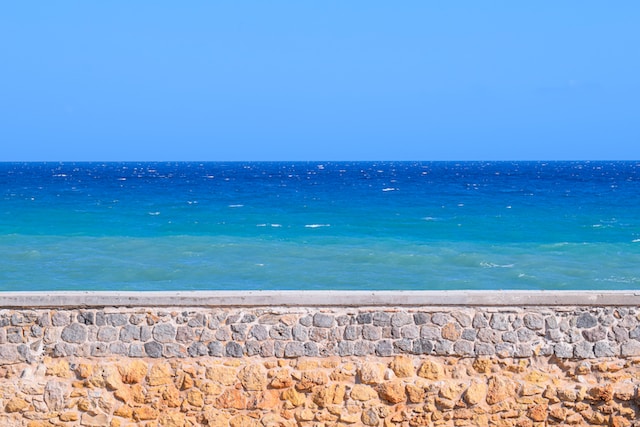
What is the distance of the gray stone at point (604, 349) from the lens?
330 inches

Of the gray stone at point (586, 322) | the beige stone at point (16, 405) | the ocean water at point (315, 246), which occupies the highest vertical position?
the gray stone at point (586, 322)

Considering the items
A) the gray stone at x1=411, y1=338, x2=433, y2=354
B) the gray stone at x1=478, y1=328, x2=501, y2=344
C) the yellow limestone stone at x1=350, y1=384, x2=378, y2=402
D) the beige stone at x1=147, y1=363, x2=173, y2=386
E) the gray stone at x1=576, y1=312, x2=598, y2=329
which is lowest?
the yellow limestone stone at x1=350, y1=384, x2=378, y2=402

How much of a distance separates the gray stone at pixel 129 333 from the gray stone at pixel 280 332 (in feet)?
4.70

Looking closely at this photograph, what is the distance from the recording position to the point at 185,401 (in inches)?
328

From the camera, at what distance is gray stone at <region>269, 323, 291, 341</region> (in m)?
8.34

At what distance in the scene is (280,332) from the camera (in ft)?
27.3

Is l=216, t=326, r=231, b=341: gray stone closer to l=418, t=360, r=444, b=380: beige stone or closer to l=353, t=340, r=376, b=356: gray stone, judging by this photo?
l=353, t=340, r=376, b=356: gray stone

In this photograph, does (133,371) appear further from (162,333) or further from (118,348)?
(162,333)

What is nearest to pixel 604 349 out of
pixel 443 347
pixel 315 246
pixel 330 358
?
pixel 443 347

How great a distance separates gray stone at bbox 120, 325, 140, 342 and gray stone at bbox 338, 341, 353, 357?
2.18m

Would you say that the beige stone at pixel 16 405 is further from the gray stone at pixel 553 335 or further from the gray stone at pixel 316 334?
the gray stone at pixel 553 335

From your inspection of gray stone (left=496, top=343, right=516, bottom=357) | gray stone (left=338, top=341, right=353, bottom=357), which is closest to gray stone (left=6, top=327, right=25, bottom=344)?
gray stone (left=338, top=341, right=353, bottom=357)

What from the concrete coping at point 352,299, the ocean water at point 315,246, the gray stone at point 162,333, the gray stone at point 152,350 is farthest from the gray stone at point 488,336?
the ocean water at point 315,246

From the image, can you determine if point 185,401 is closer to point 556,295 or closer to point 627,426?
point 556,295
